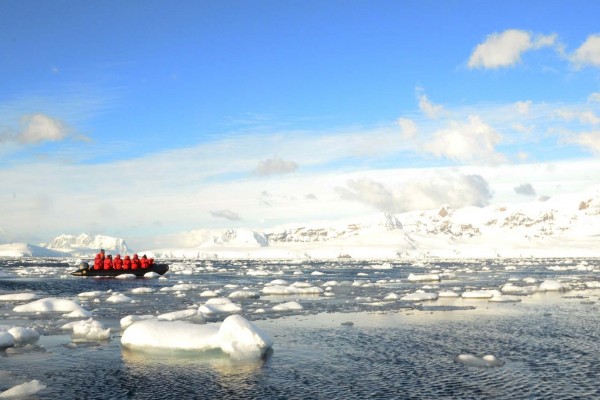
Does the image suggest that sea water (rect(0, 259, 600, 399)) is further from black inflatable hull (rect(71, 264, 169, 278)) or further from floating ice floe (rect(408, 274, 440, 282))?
black inflatable hull (rect(71, 264, 169, 278))

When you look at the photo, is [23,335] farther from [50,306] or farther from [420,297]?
[420,297]

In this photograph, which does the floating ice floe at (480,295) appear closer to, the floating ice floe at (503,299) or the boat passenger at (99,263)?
the floating ice floe at (503,299)

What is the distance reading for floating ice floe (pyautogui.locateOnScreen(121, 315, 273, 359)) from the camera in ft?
40.7

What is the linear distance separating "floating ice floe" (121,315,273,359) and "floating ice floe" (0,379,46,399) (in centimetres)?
350

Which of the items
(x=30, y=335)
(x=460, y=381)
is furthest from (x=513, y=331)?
(x=30, y=335)

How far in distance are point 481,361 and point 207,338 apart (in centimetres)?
585

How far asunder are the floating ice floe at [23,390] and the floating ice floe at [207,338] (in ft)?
11.5

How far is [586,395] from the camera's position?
939cm

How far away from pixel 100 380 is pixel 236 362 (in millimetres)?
2743

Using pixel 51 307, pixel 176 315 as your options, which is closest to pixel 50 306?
pixel 51 307

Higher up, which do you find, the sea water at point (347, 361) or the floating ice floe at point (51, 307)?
the floating ice floe at point (51, 307)

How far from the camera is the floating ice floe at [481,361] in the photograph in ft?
38.1

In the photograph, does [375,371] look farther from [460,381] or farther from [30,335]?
[30,335]

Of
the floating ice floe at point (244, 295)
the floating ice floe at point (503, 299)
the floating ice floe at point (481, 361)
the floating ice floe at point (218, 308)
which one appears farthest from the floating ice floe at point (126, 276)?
the floating ice floe at point (481, 361)
